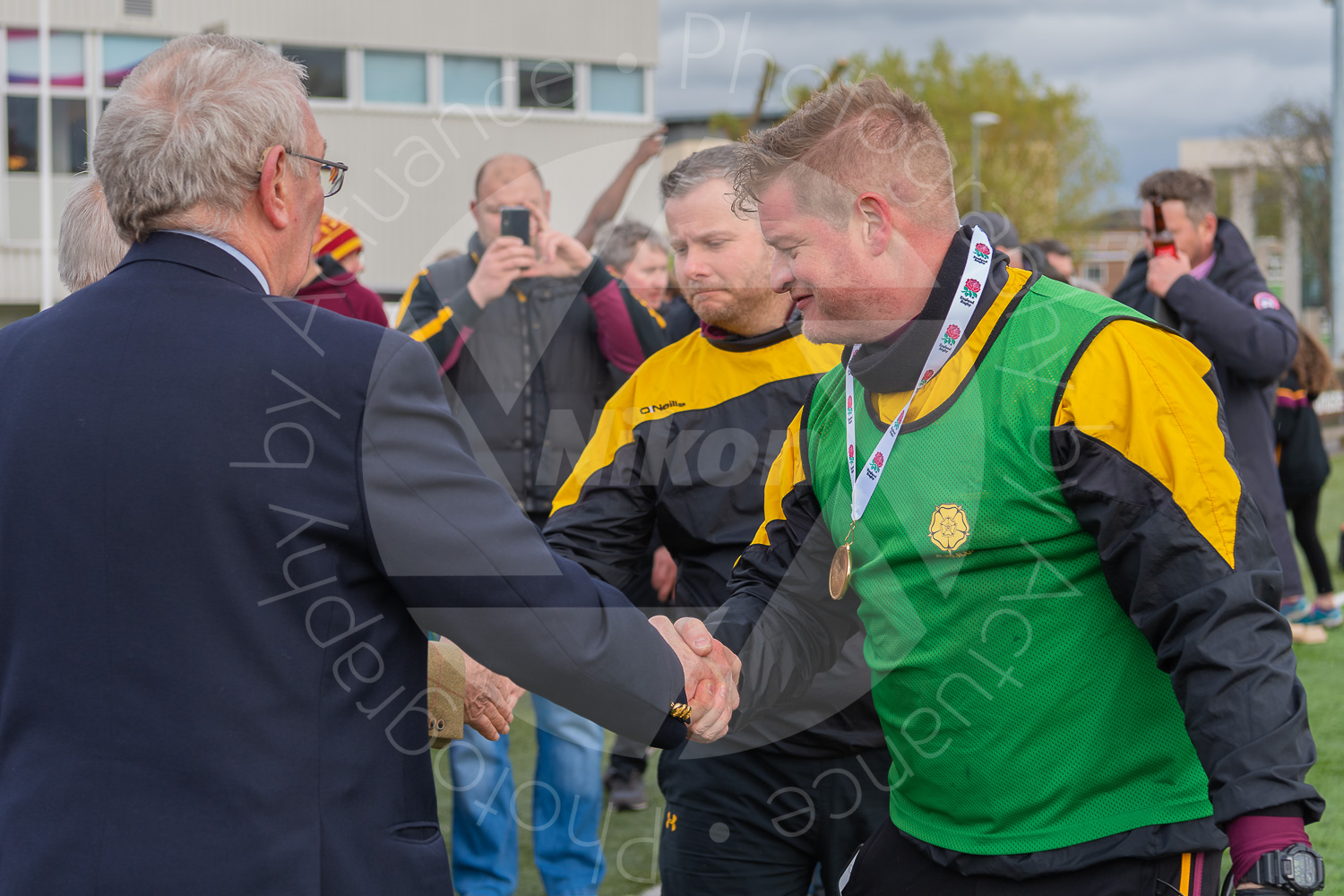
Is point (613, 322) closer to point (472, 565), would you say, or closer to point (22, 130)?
point (472, 565)

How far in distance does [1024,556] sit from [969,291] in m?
0.47

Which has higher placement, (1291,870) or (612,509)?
(612,509)

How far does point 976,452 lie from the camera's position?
214 centimetres

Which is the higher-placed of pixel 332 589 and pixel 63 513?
pixel 63 513

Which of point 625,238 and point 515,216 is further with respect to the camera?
point 625,238

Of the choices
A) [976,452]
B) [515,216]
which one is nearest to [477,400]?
[515,216]

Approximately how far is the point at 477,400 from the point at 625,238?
2670 millimetres

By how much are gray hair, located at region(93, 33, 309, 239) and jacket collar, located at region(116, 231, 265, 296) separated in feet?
0.08

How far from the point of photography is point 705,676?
8.16 ft

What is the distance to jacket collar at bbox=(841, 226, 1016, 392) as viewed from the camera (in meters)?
2.22

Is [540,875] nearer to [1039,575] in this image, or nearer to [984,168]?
[1039,575]

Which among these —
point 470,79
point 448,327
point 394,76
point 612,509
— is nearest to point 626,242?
point 448,327

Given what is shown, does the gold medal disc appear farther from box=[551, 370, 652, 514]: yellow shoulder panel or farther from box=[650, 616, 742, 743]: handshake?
box=[551, 370, 652, 514]: yellow shoulder panel

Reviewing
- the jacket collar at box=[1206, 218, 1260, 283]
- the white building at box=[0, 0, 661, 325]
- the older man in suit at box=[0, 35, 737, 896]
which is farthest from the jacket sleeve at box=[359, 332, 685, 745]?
the white building at box=[0, 0, 661, 325]
